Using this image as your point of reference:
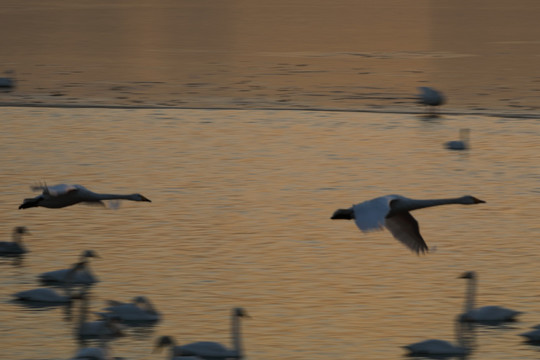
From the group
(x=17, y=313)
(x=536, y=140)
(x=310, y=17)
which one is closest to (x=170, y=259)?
(x=17, y=313)

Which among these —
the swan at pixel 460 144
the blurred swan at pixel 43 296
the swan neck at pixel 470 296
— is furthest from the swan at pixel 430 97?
the blurred swan at pixel 43 296

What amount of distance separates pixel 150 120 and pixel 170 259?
1034cm

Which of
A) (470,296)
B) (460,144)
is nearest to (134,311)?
(470,296)

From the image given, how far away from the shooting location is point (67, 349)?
1180 centimetres

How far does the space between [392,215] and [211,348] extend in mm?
1822

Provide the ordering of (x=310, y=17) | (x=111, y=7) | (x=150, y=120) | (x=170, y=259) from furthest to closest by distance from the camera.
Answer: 1. (x=111, y=7)
2. (x=310, y=17)
3. (x=150, y=120)
4. (x=170, y=259)

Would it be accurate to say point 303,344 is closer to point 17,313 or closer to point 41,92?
point 17,313

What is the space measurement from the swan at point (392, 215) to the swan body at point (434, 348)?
0.78 metres

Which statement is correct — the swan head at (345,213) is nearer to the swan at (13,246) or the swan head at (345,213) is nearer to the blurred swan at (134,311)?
the blurred swan at (134,311)

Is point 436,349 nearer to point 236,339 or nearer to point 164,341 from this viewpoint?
point 236,339

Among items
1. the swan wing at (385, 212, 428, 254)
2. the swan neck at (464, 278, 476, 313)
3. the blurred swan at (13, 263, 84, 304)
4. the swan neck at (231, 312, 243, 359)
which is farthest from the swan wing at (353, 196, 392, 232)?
the blurred swan at (13, 263, 84, 304)

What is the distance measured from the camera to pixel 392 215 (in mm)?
11305

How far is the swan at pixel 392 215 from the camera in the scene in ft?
33.3

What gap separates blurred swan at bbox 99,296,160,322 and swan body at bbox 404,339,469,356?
246 cm
